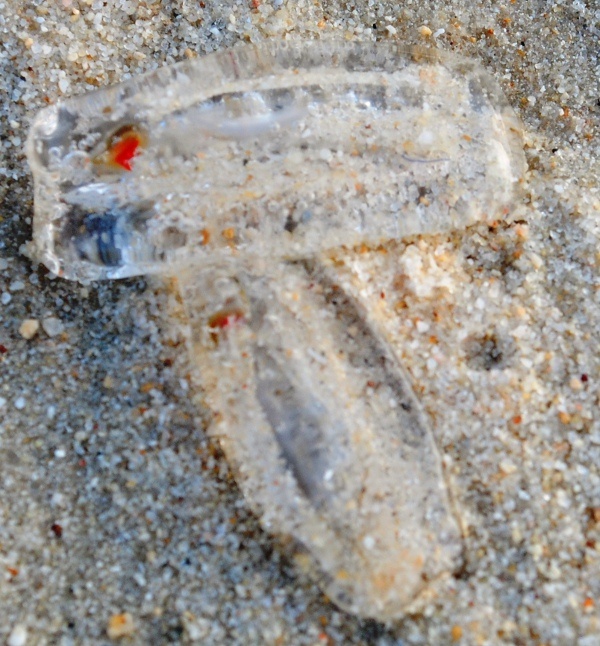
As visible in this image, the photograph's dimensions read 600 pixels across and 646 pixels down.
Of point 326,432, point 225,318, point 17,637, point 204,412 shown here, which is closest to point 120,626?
point 17,637

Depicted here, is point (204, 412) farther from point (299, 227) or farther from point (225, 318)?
point (299, 227)

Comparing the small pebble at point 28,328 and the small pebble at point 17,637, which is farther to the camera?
the small pebble at point 28,328

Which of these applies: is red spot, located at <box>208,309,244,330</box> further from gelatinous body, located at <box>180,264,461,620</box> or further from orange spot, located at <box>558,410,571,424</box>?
orange spot, located at <box>558,410,571,424</box>

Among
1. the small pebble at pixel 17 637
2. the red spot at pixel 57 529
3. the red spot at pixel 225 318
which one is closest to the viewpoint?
the small pebble at pixel 17 637

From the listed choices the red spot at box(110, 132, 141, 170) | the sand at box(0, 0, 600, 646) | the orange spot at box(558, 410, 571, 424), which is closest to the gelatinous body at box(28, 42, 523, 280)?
the red spot at box(110, 132, 141, 170)

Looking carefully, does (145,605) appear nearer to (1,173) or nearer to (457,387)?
(457,387)

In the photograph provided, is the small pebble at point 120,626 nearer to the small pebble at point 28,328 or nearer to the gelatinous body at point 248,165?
the small pebble at point 28,328

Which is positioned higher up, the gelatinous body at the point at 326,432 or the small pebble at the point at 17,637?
the gelatinous body at the point at 326,432

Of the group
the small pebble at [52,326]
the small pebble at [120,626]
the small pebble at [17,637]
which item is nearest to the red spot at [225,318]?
the small pebble at [52,326]
